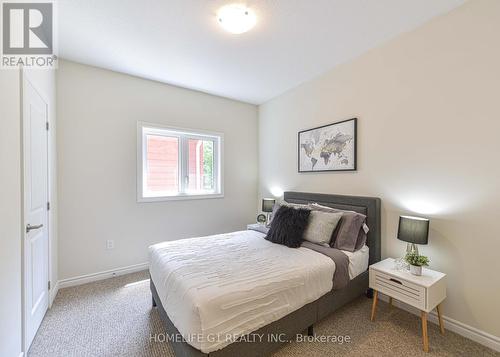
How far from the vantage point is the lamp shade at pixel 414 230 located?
74.4 inches

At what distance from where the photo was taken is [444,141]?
199cm

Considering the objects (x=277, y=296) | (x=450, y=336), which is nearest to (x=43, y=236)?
(x=277, y=296)

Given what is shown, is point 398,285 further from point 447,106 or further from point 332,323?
point 447,106

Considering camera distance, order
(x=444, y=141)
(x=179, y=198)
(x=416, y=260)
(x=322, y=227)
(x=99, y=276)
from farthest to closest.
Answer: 1. (x=179, y=198)
2. (x=99, y=276)
3. (x=322, y=227)
4. (x=444, y=141)
5. (x=416, y=260)

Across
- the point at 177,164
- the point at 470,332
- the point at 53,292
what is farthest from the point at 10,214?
the point at 470,332

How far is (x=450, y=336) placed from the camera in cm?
187

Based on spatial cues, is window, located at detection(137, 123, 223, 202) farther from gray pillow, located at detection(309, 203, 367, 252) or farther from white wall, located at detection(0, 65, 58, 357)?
gray pillow, located at detection(309, 203, 367, 252)

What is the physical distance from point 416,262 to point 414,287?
0.21 meters

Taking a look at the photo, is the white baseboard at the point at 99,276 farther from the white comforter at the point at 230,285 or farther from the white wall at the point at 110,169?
the white comforter at the point at 230,285

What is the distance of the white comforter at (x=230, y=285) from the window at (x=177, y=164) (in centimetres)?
137

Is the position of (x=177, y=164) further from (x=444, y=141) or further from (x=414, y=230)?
(x=444, y=141)

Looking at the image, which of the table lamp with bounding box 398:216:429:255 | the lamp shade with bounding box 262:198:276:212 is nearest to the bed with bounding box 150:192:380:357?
the table lamp with bounding box 398:216:429:255

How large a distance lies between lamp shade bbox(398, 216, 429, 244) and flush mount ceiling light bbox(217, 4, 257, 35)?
2.32 m

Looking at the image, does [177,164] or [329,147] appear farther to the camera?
[177,164]
